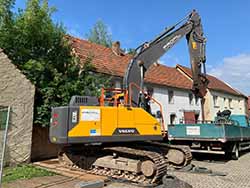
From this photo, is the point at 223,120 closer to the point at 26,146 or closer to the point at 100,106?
the point at 100,106

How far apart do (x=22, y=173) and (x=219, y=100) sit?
89.8 feet

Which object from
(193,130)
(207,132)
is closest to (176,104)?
(193,130)

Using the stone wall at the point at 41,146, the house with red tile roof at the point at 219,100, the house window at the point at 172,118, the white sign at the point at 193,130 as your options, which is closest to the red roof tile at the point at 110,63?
the house window at the point at 172,118

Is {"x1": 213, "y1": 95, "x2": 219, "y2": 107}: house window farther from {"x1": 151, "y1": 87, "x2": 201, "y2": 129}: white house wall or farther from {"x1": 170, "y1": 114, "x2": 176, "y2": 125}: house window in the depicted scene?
{"x1": 170, "y1": 114, "x2": 176, "y2": 125}: house window

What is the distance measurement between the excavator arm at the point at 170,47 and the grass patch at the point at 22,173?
12.6ft

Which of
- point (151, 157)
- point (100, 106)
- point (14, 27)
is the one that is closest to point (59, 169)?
point (100, 106)

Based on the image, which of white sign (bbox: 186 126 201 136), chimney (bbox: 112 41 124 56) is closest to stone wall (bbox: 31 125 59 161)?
white sign (bbox: 186 126 201 136)

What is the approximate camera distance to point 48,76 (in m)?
12.6

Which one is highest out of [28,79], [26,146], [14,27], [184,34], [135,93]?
[14,27]

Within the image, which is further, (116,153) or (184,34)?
(184,34)

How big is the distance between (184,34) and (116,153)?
6.06 meters

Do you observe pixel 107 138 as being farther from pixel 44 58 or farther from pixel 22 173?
pixel 44 58

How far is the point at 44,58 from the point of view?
13.1 metres

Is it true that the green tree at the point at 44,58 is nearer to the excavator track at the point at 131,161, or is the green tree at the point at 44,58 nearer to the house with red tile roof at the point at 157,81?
the excavator track at the point at 131,161
